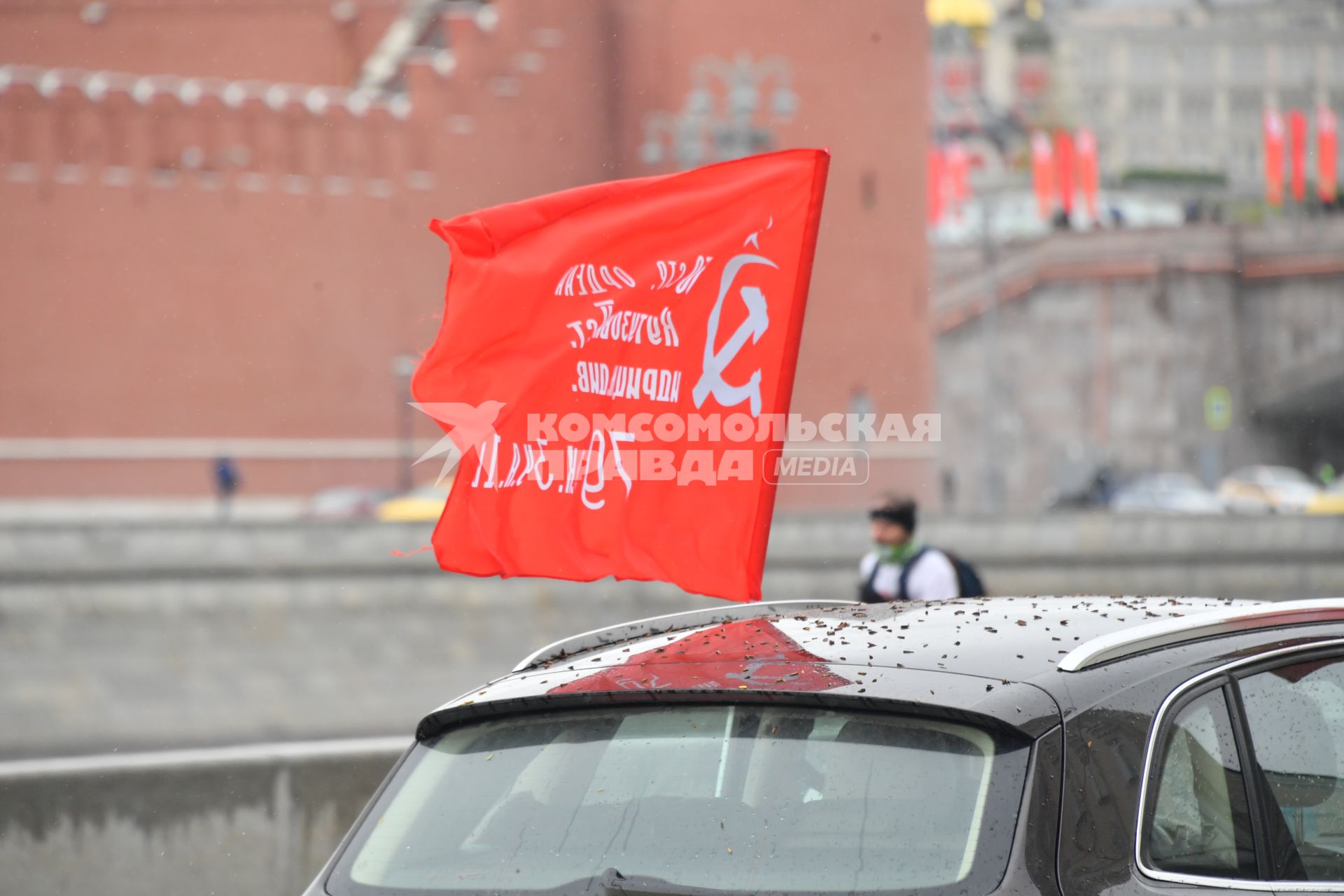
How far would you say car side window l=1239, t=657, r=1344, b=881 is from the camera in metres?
2.71

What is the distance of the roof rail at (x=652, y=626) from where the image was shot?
324cm

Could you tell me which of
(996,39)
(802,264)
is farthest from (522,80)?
(996,39)

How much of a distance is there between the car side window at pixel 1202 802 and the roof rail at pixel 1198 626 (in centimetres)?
11

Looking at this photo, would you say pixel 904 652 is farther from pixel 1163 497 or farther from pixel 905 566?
pixel 1163 497

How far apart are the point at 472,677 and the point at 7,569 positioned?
6514mm

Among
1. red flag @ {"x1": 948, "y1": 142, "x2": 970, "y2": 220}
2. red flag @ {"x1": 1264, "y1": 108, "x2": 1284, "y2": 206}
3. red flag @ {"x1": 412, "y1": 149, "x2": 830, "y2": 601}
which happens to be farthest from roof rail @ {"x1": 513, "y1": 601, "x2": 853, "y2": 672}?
red flag @ {"x1": 948, "y1": 142, "x2": 970, "y2": 220}

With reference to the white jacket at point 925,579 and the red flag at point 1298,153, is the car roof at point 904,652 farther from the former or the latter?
the red flag at point 1298,153

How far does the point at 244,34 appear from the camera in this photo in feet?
157

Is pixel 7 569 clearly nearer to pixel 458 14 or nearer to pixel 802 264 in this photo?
pixel 802 264

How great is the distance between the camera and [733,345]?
384 cm

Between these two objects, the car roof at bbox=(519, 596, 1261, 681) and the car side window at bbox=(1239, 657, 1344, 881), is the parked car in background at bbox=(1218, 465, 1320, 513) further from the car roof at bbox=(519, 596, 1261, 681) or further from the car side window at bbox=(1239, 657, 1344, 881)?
the car side window at bbox=(1239, 657, 1344, 881)

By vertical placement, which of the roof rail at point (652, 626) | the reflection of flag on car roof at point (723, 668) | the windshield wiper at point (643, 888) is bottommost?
the windshield wiper at point (643, 888)

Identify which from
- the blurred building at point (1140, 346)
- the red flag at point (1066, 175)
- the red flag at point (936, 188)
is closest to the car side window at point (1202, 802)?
the blurred building at point (1140, 346)

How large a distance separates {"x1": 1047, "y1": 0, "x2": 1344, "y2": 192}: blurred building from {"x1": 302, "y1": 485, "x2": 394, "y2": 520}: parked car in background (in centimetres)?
4885
